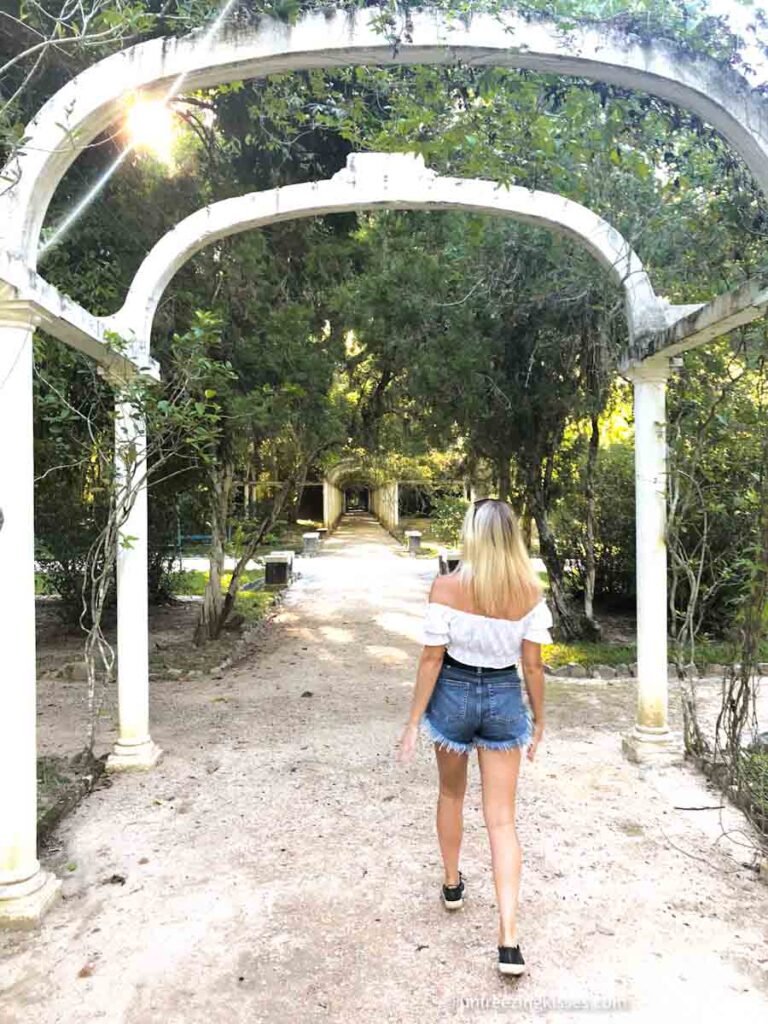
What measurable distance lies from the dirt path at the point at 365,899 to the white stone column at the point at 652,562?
0.29 metres

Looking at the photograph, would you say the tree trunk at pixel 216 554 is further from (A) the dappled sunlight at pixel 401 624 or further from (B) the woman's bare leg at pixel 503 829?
(B) the woman's bare leg at pixel 503 829

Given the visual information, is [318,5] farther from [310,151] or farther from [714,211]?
[310,151]

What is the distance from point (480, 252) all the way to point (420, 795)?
5.38m

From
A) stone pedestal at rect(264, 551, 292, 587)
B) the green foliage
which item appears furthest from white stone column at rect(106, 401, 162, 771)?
the green foliage

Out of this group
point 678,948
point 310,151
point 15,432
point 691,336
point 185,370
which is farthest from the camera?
point 310,151

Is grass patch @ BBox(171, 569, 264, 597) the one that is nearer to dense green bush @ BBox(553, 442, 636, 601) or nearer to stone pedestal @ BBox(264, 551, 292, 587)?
stone pedestal @ BBox(264, 551, 292, 587)

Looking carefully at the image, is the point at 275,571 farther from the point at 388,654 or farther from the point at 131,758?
the point at 131,758

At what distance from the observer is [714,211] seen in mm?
3986

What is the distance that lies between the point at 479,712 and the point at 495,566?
1.74ft

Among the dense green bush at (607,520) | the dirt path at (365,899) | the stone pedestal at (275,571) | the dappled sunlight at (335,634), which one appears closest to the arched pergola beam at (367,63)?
the dirt path at (365,899)

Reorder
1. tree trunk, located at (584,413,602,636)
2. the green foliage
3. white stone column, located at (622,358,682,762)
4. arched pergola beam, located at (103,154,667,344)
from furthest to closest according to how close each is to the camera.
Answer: the green foliage, tree trunk, located at (584,413,602,636), white stone column, located at (622,358,682,762), arched pergola beam, located at (103,154,667,344)

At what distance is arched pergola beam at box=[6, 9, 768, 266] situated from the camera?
281cm

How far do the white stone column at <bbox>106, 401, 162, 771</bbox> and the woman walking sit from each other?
8.37 feet

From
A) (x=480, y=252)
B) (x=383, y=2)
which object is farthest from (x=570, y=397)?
(x=383, y=2)
